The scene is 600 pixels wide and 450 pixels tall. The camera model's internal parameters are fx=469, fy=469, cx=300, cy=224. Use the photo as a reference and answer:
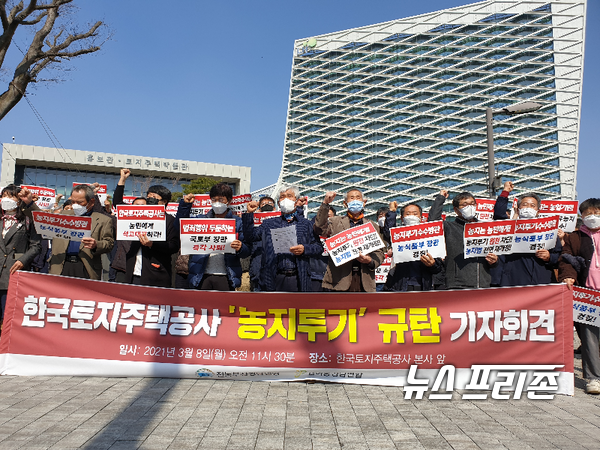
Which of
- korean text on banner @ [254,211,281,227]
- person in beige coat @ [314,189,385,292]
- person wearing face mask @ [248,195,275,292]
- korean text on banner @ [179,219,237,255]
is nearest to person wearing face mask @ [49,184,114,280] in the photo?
korean text on banner @ [179,219,237,255]

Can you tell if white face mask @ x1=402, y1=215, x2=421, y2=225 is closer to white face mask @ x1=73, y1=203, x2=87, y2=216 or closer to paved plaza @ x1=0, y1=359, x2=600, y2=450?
paved plaza @ x1=0, y1=359, x2=600, y2=450

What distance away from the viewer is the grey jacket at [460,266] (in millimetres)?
5352

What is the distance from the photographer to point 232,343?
4.70m

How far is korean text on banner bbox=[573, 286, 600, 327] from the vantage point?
4.80 m

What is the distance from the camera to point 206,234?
5195mm

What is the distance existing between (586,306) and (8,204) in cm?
647

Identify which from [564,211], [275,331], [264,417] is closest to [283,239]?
[275,331]

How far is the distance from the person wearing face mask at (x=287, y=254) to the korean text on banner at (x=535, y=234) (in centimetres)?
223

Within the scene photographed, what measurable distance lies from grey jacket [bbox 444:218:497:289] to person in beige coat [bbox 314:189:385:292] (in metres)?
0.85

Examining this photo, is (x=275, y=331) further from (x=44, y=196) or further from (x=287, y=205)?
(x=44, y=196)

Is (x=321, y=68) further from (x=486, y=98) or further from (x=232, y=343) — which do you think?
(x=232, y=343)

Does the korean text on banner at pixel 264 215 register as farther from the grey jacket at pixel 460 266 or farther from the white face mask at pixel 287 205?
the grey jacket at pixel 460 266

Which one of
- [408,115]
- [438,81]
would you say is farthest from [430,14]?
[408,115]

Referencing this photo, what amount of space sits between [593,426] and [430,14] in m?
97.9
